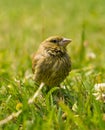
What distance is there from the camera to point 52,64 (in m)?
5.82

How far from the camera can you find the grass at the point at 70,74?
478cm

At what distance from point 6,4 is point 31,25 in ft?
6.12

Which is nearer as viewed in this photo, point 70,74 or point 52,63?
point 52,63

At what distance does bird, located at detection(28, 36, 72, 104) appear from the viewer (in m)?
5.80

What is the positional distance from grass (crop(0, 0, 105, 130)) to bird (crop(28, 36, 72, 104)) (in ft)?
0.34

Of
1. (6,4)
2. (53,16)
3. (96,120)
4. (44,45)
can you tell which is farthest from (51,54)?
(6,4)

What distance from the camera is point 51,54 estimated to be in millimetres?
5961

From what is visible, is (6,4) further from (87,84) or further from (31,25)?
(87,84)

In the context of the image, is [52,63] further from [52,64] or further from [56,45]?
[56,45]

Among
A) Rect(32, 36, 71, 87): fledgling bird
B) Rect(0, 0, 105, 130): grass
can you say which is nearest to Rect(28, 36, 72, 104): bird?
Rect(32, 36, 71, 87): fledgling bird

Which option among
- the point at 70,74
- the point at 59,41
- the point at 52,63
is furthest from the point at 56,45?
the point at 70,74

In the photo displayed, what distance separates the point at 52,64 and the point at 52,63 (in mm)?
11

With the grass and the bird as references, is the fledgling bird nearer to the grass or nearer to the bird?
the bird

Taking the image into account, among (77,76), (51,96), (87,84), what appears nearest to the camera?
(51,96)
